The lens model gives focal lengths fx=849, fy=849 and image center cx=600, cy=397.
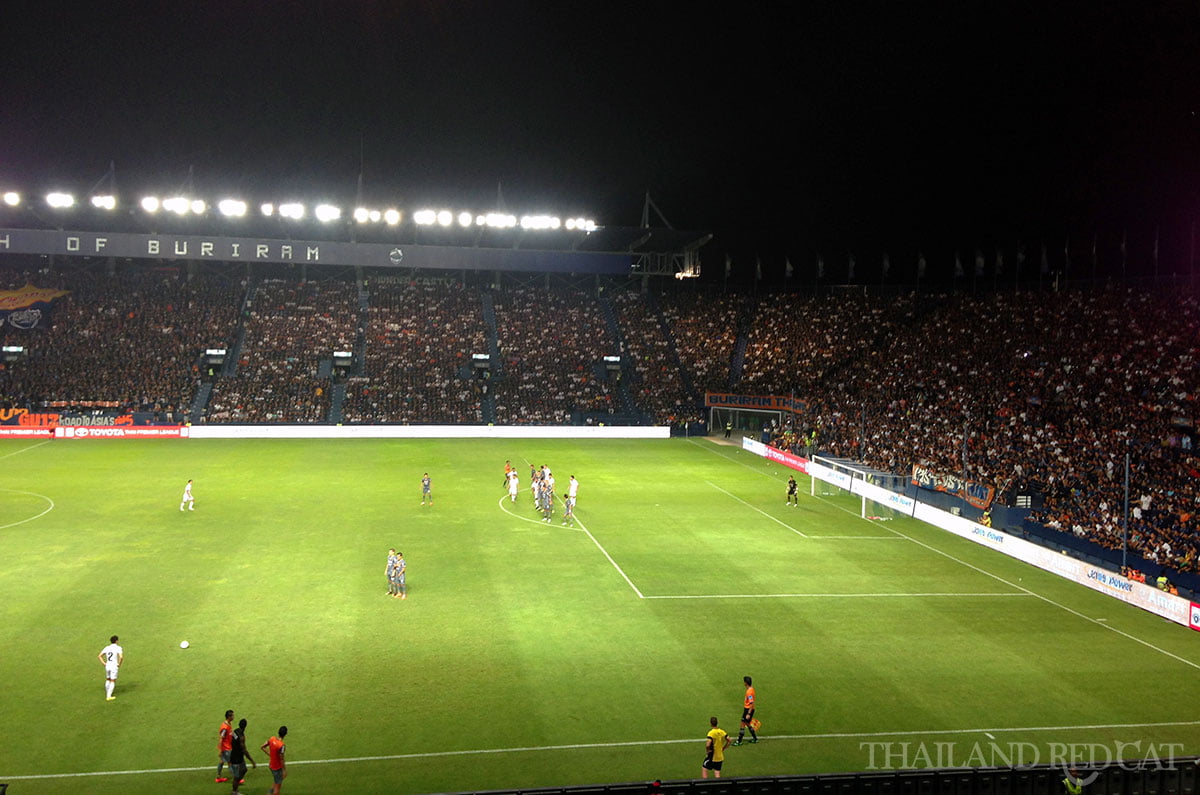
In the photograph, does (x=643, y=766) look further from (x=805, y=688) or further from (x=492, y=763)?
(x=805, y=688)

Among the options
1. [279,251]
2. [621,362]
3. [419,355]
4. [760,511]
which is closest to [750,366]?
[621,362]

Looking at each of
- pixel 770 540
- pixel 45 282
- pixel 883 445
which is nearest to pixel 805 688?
pixel 770 540

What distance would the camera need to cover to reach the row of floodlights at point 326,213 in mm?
59031

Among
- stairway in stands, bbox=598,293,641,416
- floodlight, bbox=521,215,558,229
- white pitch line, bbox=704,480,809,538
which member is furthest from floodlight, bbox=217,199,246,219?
white pitch line, bbox=704,480,809,538

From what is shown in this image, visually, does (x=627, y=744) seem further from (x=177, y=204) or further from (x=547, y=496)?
(x=177, y=204)

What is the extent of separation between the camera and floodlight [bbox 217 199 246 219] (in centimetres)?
6034

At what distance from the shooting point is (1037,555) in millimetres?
28312

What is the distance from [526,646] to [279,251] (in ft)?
183

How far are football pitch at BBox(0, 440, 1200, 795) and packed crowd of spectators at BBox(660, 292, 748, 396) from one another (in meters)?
35.1

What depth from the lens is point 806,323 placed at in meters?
69.9

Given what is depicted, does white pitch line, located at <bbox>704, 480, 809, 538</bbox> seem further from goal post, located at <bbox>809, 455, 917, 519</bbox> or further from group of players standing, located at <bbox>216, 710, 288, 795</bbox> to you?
group of players standing, located at <bbox>216, 710, 288, 795</bbox>

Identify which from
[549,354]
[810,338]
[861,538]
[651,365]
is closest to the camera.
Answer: [861,538]

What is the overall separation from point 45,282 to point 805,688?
7399 centimetres

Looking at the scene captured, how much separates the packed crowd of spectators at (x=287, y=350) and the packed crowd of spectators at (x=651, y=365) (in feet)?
77.2
